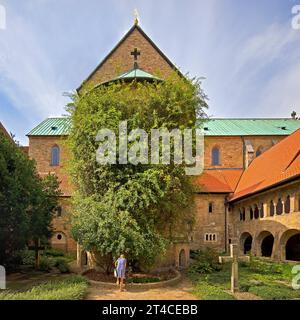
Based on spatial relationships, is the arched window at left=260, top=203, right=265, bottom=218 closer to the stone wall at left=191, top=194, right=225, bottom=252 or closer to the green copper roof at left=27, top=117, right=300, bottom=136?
the stone wall at left=191, top=194, right=225, bottom=252

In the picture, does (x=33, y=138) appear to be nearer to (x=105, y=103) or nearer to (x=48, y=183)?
(x=48, y=183)

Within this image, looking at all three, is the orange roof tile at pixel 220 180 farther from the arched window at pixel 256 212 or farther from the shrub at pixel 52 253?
the shrub at pixel 52 253

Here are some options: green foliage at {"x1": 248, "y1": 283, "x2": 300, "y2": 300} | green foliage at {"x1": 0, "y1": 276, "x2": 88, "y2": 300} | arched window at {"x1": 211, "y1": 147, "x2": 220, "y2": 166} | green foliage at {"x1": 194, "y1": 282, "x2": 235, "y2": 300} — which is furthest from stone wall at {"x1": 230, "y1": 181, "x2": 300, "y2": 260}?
green foliage at {"x1": 0, "y1": 276, "x2": 88, "y2": 300}

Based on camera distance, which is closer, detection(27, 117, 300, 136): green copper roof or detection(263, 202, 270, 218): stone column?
detection(263, 202, 270, 218): stone column

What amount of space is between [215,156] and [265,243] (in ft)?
38.3

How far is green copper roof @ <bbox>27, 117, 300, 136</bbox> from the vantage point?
110 ft

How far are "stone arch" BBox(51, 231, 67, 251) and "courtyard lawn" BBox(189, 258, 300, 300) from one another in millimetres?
13262

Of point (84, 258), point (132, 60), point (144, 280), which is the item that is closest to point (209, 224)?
point (84, 258)

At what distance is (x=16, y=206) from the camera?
14.2 meters

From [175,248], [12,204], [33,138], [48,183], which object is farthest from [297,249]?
[33,138]

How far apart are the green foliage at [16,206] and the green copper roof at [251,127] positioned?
2213cm

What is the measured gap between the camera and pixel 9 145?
618 inches
